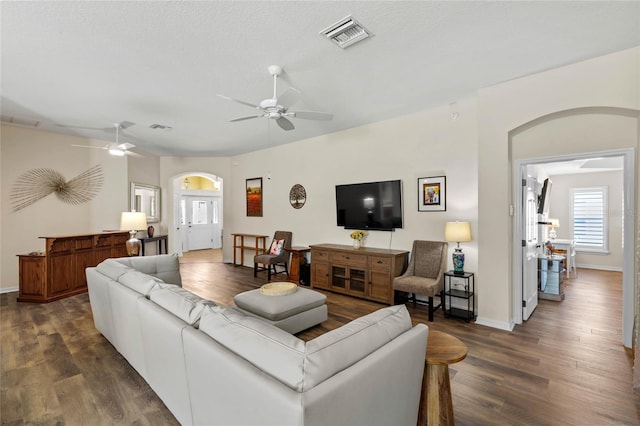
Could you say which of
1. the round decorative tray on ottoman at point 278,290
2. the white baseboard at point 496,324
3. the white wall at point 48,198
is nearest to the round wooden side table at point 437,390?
the round decorative tray on ottoman at point 278,290

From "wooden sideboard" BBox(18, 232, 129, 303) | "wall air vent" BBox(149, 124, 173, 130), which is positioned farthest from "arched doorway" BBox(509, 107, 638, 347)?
"wooden sideboard" BBox(18, 232, 129, 303)

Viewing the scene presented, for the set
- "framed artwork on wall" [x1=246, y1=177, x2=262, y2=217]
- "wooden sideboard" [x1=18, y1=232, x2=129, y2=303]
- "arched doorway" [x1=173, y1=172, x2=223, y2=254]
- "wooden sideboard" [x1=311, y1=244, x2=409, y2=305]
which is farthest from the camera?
"arched doorway" [x1=173, y1=172, x2=223, y2=254]

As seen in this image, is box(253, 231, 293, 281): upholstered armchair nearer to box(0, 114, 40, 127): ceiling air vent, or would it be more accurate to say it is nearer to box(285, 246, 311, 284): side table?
box(285, 246, 311, 284): side table

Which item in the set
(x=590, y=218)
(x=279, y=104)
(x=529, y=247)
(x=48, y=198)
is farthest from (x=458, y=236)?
(x=48, y=198)

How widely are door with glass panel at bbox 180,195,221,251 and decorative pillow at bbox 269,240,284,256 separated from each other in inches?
208

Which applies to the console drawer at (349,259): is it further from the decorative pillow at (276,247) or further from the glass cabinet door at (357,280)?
the decorative pillow at (276,247)

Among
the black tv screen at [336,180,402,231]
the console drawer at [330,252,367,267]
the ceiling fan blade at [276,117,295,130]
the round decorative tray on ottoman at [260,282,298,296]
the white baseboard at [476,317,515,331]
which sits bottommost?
the white baseboard at [476,317,515,331]

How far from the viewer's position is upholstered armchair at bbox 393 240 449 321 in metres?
3.78

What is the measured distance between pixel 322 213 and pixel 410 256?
195cm

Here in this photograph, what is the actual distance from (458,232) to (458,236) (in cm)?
5

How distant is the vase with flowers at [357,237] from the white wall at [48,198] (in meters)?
5.06

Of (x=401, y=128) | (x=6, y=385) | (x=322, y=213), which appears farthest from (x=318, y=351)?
(x=322, y=213)

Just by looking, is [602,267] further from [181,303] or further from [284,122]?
[181,303]

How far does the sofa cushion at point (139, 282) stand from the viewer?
90.2 inches
